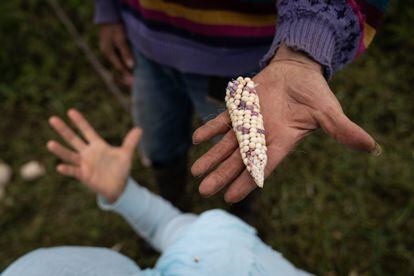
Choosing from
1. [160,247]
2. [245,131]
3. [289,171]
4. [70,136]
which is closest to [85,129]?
[70,136]

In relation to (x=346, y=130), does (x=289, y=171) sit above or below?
below

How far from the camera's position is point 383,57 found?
248 centimetres

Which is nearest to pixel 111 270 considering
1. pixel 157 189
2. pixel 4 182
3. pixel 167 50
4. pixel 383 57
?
pixel 167 50

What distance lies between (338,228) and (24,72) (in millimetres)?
2006

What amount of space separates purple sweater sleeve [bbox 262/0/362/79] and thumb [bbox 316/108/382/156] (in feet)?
0.44

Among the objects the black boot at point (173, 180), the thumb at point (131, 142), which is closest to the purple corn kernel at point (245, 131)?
the thumb at point (131, 142)

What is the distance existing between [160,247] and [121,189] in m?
0.23

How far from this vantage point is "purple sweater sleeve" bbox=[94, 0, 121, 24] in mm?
1519

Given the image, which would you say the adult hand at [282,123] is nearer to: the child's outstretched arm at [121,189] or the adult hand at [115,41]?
the child's outstretched arm at [121,189]

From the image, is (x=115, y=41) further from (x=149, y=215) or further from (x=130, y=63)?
(x=149, y=215)

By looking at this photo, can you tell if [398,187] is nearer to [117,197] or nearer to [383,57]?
[383,57]

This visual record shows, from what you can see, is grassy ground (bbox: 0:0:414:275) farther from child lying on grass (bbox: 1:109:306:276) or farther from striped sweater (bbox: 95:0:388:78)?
striped sweater (bbox: 95:0:388:78)

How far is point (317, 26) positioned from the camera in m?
0.93

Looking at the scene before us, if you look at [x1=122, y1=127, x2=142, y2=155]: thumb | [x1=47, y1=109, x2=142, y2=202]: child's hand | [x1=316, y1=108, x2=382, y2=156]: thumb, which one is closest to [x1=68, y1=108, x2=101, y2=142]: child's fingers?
[x1=47, y1=109, x2=142, y2=202]: child's hand
